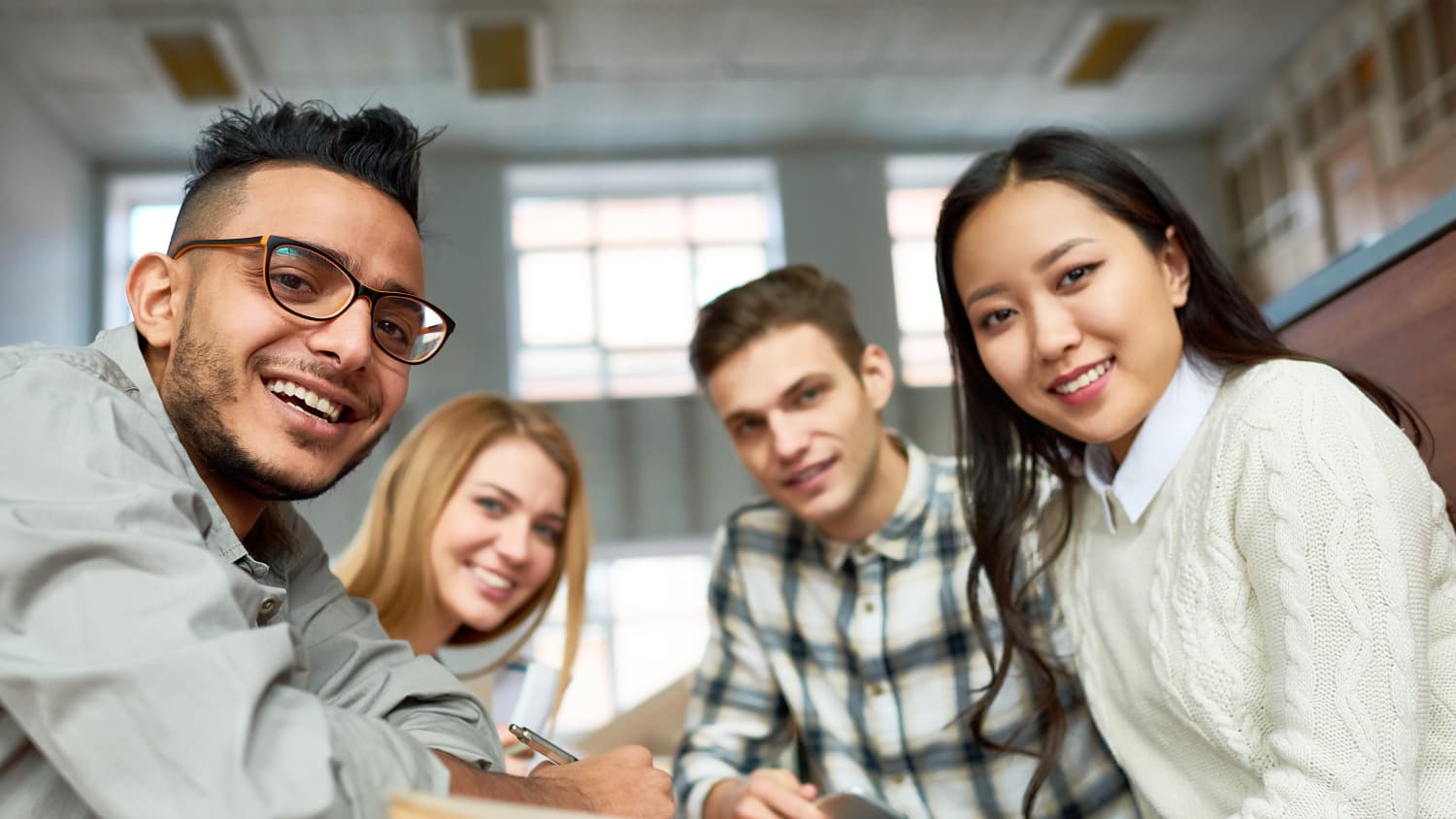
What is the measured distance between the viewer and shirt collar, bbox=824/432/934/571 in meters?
2.03

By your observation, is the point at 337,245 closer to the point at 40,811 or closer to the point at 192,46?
the point at 40,811

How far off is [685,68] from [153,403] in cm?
611

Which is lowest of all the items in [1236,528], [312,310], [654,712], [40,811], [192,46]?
[654,712]

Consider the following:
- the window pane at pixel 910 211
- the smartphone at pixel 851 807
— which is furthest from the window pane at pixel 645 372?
the smartphone at pixel 851 807

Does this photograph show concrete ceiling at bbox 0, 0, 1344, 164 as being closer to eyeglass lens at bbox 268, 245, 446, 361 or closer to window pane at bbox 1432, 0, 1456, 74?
window pane at bbox 1432, 0, 1456, 74

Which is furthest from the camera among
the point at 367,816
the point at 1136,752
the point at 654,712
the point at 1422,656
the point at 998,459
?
the point at 654,712

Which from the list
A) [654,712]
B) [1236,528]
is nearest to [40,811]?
[1236,528]

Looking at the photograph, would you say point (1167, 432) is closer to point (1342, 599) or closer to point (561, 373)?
point (1342, 599)

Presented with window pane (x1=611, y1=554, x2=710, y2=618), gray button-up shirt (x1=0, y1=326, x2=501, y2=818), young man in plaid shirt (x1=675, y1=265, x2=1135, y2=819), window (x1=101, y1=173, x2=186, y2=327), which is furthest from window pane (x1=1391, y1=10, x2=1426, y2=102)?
window (x1=101, y1=173, x2=186, y2=327)

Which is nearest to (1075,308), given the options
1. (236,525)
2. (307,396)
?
(307,396)

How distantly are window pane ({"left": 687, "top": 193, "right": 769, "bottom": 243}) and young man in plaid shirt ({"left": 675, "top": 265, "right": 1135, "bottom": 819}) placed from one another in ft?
20.0

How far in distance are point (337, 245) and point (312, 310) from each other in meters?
0.07

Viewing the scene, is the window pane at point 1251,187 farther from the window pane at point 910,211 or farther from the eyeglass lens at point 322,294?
the eyeglass lens at point 322,294

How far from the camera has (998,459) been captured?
5.26 ft
